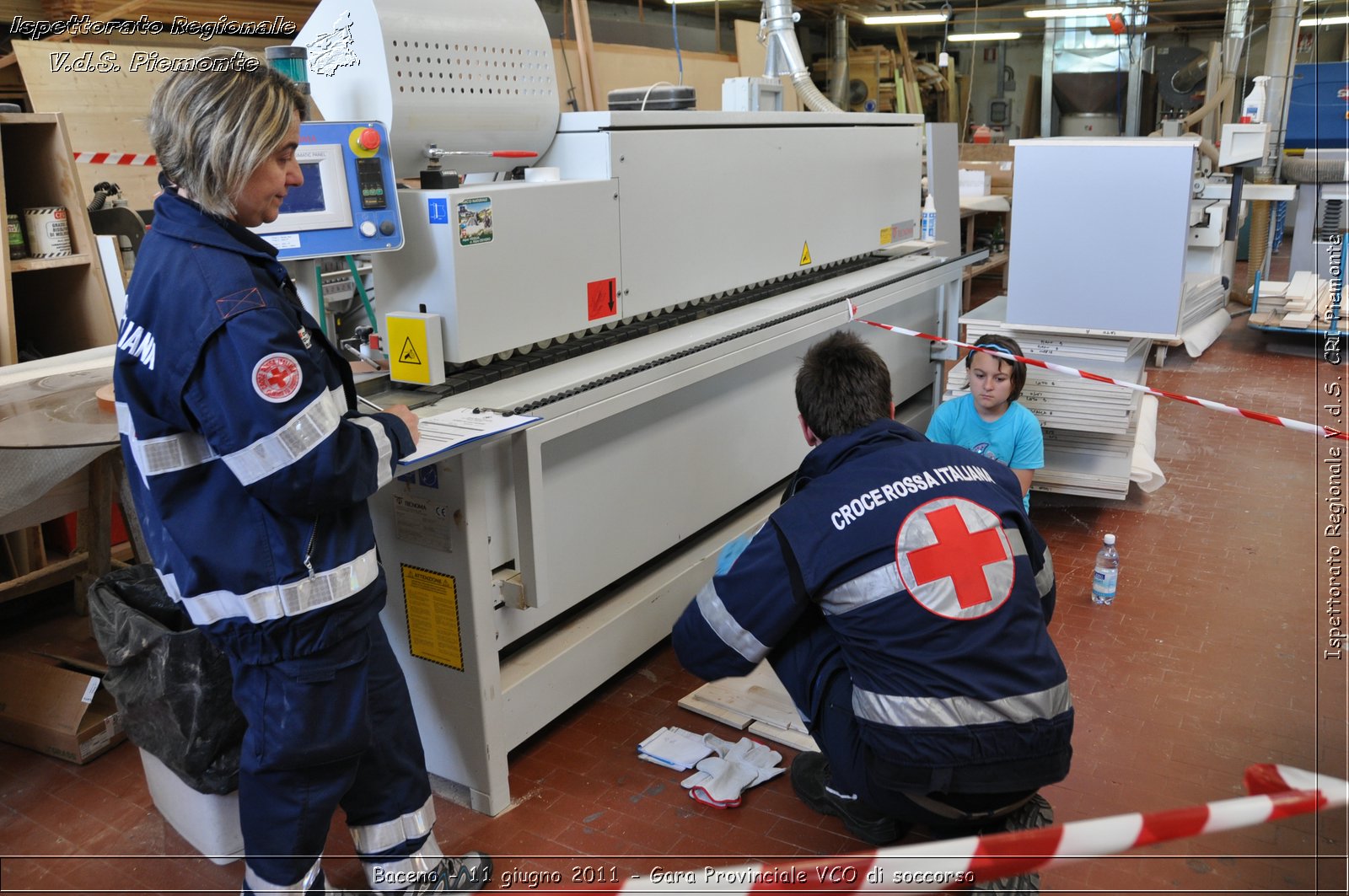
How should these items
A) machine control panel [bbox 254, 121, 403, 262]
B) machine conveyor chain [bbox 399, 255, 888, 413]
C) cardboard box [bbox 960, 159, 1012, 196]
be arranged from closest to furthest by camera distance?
machine control panel [bbox 254, 121, 403, 262] → machine conveyor chain [bbox 399, 255, 888, 413] → cardboard box [bbox 960, 159, 1012, 196]

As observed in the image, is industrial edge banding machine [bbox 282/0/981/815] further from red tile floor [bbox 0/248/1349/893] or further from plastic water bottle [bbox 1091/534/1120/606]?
plastic water bottle [bbox 1091/534/1120/606]

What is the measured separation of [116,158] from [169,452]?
307 cm

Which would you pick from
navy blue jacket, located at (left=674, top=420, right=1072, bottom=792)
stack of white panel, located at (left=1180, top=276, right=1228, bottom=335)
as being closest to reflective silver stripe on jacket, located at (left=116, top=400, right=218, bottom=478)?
navy blue jacket, located at (left=674, top=420, right=1072, bottom=792)

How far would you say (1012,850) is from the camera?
3.41 feet

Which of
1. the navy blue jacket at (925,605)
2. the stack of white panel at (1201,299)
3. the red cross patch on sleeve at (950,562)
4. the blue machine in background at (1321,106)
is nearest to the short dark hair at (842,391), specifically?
the navy blue jacket at (925,605)

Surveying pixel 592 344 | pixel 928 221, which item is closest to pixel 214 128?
pixel 592 344

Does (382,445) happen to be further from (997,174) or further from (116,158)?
(997,174)

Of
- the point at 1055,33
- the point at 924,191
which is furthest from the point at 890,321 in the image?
the point at 1055,33

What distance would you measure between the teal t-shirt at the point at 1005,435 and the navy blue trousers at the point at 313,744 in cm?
203

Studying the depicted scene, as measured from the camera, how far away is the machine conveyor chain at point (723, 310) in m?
2.16

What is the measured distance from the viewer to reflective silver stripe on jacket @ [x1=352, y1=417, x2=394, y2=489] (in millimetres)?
1590

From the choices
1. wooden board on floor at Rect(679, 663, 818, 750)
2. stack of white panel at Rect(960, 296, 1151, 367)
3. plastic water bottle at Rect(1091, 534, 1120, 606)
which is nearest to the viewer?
wooden board on floor at Rect(679, 663, 818, 750)

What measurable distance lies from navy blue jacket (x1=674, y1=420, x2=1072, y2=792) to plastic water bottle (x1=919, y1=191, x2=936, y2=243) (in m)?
2.73

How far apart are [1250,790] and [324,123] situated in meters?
1.86
